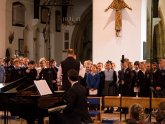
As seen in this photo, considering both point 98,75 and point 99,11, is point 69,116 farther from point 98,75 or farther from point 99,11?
point 99,11

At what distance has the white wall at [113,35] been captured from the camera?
52.7 feet

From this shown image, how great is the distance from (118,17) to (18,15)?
7379 mm

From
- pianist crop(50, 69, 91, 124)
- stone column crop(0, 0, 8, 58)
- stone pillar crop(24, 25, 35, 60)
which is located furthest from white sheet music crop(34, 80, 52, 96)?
stone pillar crop(24, 25, 35, 60)

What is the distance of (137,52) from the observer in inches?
634

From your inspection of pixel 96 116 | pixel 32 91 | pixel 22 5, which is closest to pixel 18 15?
pixel 22 5

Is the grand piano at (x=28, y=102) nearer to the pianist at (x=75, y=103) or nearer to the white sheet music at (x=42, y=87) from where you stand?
the white sheet music at (x=42, y=87)

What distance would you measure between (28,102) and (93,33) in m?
8.27

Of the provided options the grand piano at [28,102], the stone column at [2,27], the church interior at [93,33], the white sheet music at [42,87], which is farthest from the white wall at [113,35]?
the white sheet music at [42,87]

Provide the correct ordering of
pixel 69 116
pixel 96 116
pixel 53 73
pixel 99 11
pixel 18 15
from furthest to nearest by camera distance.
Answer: pixel 18 15
pixel 99 11
pixel 53 73
pixel 96 116
pixel 69 116

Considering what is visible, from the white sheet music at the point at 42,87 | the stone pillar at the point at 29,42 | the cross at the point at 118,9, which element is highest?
the cross at the point at 118,9

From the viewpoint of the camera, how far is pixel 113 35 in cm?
1623

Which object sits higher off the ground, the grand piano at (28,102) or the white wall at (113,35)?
the white wall at (113,35)

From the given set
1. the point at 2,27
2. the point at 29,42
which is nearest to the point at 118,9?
the point at 2,27

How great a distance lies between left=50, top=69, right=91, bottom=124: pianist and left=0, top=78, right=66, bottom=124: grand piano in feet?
1.53
